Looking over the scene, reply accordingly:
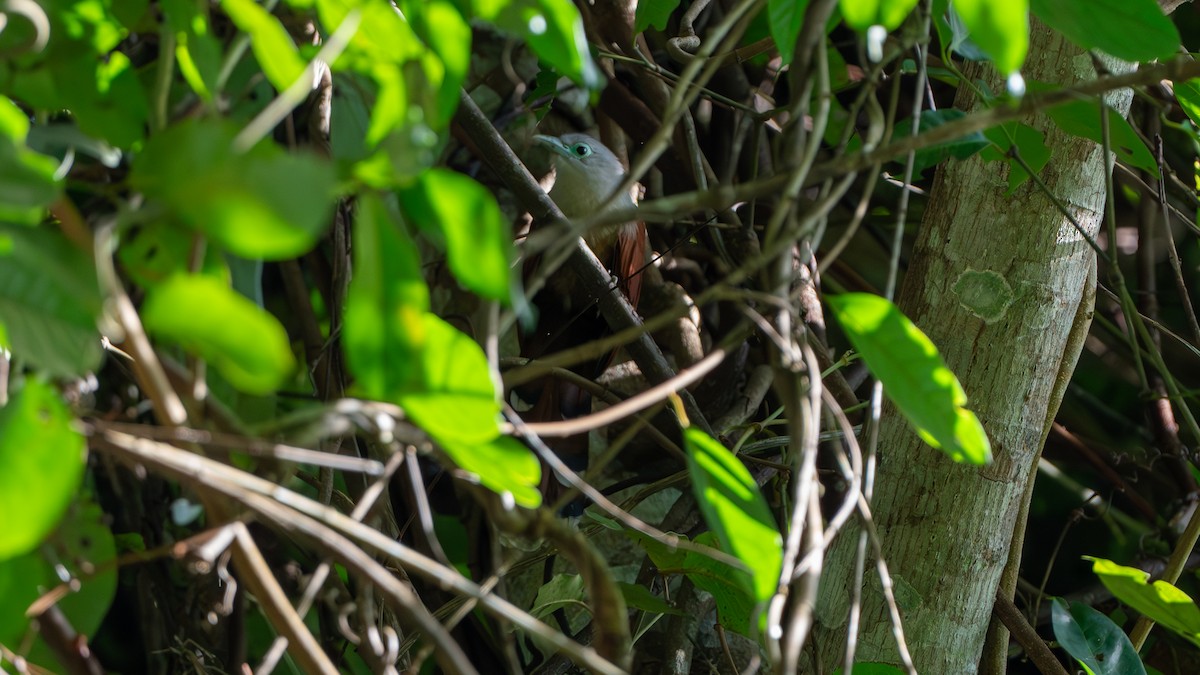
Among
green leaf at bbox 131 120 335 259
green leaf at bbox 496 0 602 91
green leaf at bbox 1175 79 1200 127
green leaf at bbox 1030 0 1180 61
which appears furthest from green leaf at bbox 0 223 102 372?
green leaf at bbox 1175 79 1200 127

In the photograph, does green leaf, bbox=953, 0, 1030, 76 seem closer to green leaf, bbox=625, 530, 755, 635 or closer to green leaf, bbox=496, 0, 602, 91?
green leaf, bbox=496, 0, 602, 91

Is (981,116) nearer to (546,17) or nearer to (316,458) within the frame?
(546,17)

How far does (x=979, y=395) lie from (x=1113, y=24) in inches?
20.7

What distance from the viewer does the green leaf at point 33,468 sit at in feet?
1.26

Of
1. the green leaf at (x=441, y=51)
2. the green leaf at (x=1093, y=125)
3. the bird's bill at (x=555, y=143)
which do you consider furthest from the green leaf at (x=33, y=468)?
the bird's bill at (x=555, y=143)

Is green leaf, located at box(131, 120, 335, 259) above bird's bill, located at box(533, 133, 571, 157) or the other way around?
above

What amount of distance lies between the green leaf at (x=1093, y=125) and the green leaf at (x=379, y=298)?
0.73 m

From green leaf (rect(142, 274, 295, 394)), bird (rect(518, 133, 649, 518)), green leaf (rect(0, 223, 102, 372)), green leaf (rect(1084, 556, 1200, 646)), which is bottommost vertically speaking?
bird (rect(518, 133, 649, 518))

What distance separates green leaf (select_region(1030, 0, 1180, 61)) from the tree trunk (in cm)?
44

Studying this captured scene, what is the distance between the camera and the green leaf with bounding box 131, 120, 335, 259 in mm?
341

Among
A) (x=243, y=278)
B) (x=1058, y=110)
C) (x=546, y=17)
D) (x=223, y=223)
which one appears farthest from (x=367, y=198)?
(x=1058, y=110)

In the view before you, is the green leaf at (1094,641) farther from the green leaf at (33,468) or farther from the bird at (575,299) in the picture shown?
the green leaf at (33,468)

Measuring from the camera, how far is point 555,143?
2094mm

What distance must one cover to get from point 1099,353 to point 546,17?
2.04m
